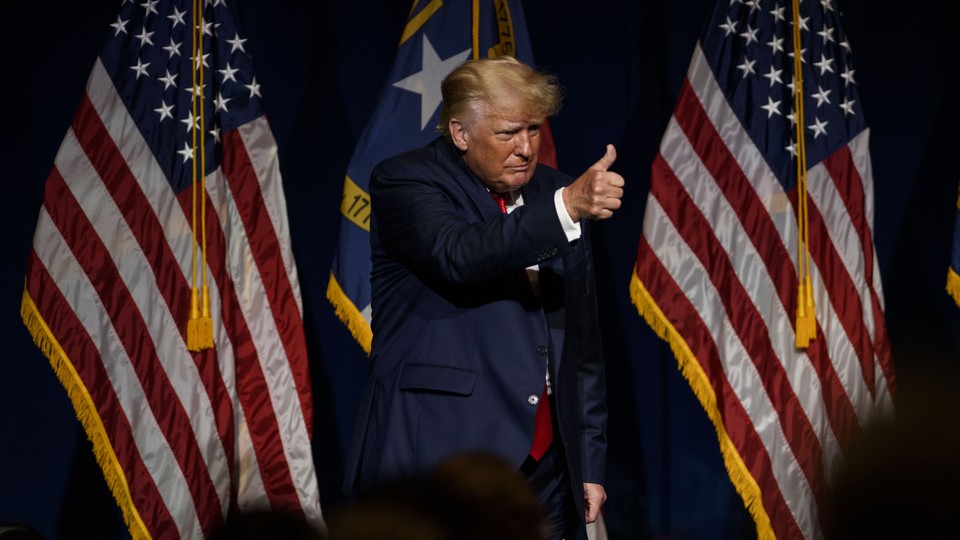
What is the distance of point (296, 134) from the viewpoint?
172 inches

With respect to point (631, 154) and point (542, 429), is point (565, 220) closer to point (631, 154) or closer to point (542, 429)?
point (542, 429)

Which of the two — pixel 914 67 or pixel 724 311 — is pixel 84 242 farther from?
pixel 914 67

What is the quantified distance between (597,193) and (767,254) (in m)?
1.84

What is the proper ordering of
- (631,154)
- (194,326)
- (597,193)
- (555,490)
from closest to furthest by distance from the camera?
(597,193)
(555,490)
(194,326)
(631,154)

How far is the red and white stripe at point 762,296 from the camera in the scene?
12.6 feet

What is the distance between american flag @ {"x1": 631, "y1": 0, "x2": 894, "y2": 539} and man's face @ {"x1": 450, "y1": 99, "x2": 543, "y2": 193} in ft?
4.71

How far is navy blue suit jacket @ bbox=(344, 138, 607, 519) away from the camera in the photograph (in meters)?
2.41

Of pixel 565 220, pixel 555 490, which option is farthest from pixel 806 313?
pixel 565 220

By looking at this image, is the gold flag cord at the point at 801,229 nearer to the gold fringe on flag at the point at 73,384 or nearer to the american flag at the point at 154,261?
the american flag at the point at 154,261

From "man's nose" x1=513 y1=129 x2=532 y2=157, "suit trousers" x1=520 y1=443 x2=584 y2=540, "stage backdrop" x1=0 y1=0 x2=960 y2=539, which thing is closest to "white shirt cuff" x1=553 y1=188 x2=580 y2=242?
"man's nose" x1=513 y1=129 x2=532 y2=157

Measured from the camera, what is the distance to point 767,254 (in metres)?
3.88

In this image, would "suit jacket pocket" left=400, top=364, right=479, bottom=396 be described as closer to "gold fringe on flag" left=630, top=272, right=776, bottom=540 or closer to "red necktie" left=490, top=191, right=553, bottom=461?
"red necktie" left=490, top=191, right=553, bottom=461

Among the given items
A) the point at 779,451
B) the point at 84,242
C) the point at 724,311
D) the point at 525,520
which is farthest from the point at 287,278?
the point at 525,520

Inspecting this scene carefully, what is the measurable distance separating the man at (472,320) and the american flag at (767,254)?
1.37 m
